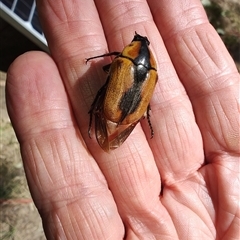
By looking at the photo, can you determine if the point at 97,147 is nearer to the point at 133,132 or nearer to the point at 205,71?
the point at 133,132

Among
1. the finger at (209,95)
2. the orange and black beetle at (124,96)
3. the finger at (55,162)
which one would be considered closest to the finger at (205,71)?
the finger at (209,95)

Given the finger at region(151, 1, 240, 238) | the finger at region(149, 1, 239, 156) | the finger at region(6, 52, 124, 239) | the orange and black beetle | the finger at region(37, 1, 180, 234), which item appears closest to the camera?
the finger at region(6, 52, 124, 239)

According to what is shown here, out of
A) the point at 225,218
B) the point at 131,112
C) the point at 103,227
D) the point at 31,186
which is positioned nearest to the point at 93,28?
the point at 131,112

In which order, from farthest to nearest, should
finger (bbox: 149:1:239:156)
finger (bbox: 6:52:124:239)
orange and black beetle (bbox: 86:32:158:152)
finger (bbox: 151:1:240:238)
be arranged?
finger (bbox: 149:1:239:156) < finger (bbox: 151:1:240:238) < orange and black beetle (bbox: 86:32:158:152) < finger (bbox: 6:52:124:239)

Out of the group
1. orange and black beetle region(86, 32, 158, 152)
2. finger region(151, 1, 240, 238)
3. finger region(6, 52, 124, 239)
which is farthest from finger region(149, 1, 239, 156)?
finger region(6, 52, 124, 239)

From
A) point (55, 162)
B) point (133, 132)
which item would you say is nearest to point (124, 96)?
point (133, 132)

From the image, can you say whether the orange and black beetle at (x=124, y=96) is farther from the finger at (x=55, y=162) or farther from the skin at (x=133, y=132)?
the finger at (x=55, y=162)

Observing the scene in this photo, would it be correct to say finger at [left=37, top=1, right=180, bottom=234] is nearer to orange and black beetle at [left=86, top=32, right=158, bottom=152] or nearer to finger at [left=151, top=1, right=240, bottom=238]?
orange and black beetle at [left=86, top=32, right=158, bottom=152]
